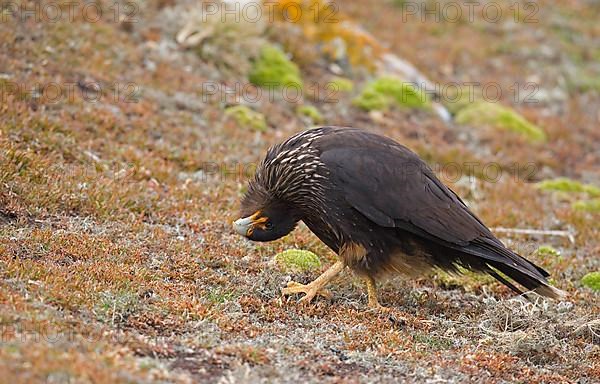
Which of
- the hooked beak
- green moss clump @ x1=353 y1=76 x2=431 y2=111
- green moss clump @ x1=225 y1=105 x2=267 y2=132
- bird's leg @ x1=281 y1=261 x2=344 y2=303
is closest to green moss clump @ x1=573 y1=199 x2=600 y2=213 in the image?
green moss clump @ x1=353 y1=76 x2=431 y2=111

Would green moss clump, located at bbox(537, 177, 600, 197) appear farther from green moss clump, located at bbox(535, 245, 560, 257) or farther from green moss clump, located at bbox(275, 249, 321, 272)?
green moss clump, located at bbox(275, 249, 321, 272)

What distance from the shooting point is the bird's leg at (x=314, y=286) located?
22.6 ft

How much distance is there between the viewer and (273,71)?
13.7 meters

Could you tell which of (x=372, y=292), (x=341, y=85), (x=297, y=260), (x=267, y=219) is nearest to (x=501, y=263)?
(x=372, y=292)

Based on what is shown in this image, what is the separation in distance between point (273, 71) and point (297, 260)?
647cm

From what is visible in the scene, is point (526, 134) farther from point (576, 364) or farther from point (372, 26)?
point (576, 364)

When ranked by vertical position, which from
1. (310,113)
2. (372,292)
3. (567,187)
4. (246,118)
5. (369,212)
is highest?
(369,212)

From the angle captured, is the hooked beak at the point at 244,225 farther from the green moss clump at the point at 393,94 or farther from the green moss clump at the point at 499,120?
the green moss clump at the point at 499,120

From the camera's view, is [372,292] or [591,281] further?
[591,281]

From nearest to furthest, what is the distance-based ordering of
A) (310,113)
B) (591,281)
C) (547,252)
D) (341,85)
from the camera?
(591,281) → (547,252) → (310,113) → (341,85)

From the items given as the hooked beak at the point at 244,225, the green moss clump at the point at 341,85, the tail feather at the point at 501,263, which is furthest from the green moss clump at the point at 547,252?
the green moss clump at the point at 341,85

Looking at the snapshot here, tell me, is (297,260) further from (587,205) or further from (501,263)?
(587,205)

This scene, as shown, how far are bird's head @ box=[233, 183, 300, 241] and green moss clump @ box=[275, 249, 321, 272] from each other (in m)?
0.54

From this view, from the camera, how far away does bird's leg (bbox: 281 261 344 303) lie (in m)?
6.90
